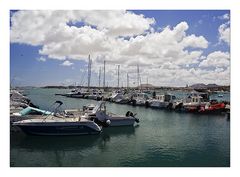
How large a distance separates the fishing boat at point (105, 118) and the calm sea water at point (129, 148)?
18.2 inches

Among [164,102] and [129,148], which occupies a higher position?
[164,102]

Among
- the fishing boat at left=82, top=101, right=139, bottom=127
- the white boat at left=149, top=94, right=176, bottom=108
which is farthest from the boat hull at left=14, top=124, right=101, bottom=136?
the white boat at left=149, top=94, right=176, bottom=108

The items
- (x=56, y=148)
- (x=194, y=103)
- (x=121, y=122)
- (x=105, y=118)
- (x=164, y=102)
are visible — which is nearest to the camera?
(x=56, y=148)

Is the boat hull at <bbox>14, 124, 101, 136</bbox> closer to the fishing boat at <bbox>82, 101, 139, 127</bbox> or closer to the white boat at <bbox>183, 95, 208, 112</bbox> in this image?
the fishing boat at <bbox>82, 101, 139, 127</bbox>

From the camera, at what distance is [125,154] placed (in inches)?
460

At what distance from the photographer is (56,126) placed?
47.3 feet

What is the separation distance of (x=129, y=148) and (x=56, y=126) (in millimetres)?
3896

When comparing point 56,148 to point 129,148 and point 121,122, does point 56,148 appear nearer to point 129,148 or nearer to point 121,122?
point 129,148

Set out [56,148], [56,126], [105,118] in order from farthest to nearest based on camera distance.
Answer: [105,118] → [56,126] → [56,148]

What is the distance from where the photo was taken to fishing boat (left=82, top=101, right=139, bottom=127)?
16.5m

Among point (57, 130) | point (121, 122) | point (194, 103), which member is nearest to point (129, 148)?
point (57, 130)

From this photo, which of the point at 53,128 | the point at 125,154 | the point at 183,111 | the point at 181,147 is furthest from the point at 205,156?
the point at 183,111
